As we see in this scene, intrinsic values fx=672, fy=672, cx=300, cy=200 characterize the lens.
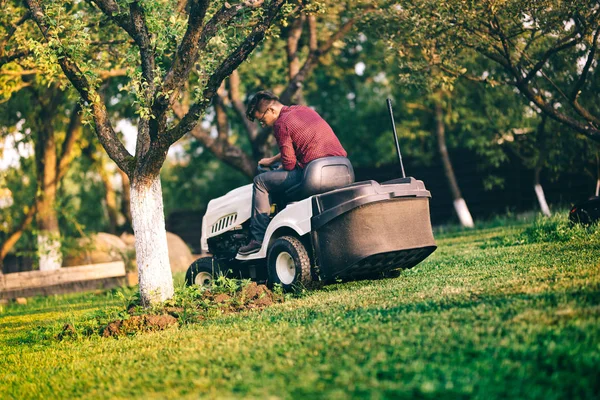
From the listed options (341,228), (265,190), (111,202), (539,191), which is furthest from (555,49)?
(111,202)

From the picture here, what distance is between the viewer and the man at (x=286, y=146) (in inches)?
298

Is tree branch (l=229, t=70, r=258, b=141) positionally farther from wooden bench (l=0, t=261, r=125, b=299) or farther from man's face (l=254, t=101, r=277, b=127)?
man's face (l=254, t=101, r=277, b=127)

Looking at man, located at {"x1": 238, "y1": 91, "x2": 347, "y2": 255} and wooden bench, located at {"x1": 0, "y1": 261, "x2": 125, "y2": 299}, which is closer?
man, located at {"x1": 238, "y1": 91, "x2": 347, "y2": 255}

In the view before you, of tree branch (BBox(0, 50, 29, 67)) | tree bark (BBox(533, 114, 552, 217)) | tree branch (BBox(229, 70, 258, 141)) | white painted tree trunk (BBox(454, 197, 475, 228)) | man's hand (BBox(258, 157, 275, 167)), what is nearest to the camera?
man's hand (BBox(258, 157, 275, 167))

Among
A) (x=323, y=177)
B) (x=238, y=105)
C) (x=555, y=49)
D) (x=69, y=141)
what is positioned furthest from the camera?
(x=69, y=141)

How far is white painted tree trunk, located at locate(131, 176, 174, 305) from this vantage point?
7547 millimetres

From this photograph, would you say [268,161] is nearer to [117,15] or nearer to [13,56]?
[117,15]

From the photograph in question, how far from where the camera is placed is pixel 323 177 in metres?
7.39

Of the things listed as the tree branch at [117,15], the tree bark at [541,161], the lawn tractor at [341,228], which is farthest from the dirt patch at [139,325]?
the tree bark at [541,161]

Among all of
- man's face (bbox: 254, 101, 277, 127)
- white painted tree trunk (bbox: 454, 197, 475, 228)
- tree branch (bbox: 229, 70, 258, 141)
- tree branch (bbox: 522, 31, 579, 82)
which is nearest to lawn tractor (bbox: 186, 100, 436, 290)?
man's face (bbox: 254, 101, 277, 127)

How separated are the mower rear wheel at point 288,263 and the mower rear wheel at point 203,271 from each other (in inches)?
47.0

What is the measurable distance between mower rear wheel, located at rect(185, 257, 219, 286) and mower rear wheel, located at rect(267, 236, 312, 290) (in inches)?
47.0

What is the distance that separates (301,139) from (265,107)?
2.27 ft

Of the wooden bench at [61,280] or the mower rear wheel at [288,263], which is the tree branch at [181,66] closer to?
the mower rear wheel at [288,263]
